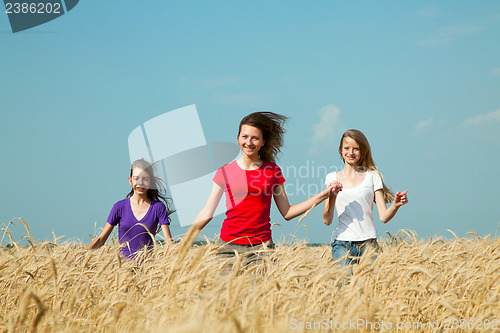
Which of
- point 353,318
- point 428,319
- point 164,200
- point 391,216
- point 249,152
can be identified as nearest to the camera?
point 353,318

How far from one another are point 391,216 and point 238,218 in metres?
1.59

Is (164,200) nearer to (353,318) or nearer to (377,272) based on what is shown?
(377,272)

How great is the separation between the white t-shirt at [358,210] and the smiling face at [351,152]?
194 millimetres

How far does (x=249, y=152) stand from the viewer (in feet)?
13.2

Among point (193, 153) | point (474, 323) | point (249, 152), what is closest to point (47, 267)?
point (249, 152)

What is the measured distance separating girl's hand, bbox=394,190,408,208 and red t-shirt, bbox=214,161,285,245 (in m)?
1.13

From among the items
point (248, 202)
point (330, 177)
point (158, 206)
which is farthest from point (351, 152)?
point (158, 206)

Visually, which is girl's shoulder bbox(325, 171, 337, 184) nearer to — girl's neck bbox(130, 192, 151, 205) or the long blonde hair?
the long blonde hair

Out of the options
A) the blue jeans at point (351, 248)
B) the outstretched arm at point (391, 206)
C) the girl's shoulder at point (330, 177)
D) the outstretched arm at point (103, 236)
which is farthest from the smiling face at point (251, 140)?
the outstretched arm at point (103, 236)

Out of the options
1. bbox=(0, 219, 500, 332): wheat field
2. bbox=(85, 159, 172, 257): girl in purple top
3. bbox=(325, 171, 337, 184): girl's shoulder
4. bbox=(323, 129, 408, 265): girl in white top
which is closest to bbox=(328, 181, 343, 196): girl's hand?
Result: bbox=(323, 129, 408, 265): girl in white top

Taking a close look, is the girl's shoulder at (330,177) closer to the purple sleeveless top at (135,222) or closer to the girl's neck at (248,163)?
the girl's neck at (248,163)

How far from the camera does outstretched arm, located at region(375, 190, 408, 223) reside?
4272mm

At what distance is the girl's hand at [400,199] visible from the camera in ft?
14.0

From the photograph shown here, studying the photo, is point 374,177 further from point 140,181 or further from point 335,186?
point 140,181
